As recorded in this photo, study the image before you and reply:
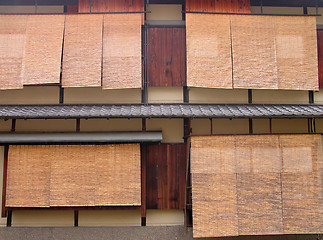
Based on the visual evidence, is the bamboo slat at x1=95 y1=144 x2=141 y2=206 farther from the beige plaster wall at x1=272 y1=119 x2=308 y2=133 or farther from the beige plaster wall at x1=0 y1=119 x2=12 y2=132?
the beige plaster wall at x1=272 y1=119 x2=308 y2=133

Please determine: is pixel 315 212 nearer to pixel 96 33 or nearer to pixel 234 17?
pixel 234 17

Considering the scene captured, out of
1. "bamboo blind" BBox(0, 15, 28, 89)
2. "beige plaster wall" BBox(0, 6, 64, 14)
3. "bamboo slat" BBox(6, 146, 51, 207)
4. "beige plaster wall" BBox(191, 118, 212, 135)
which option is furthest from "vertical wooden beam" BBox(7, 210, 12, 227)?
"beige plaster wall" BBox(0, 6, 64, 14)

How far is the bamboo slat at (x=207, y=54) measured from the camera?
6934 mm

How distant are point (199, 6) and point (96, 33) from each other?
3.08 metres

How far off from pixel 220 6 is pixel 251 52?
168 cm

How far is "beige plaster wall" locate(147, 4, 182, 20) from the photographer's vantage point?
24.4 feet

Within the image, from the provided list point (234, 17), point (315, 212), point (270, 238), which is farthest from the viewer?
point (234, 17)

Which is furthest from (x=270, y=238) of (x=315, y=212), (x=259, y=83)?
(x=259, y=83)

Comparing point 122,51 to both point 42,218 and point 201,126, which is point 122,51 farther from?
point 42,218

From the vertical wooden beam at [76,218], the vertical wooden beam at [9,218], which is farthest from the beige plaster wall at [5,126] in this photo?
the vertical wooden beam at [76,218]

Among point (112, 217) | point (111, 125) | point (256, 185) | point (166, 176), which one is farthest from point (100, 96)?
point (256, 185)

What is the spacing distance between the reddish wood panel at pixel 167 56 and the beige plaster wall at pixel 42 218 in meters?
4.35

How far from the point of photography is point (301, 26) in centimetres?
724

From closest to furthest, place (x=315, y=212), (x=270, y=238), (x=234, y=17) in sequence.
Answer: (x=315, y=212), (x=270, y=238), (x=234, y=17)
